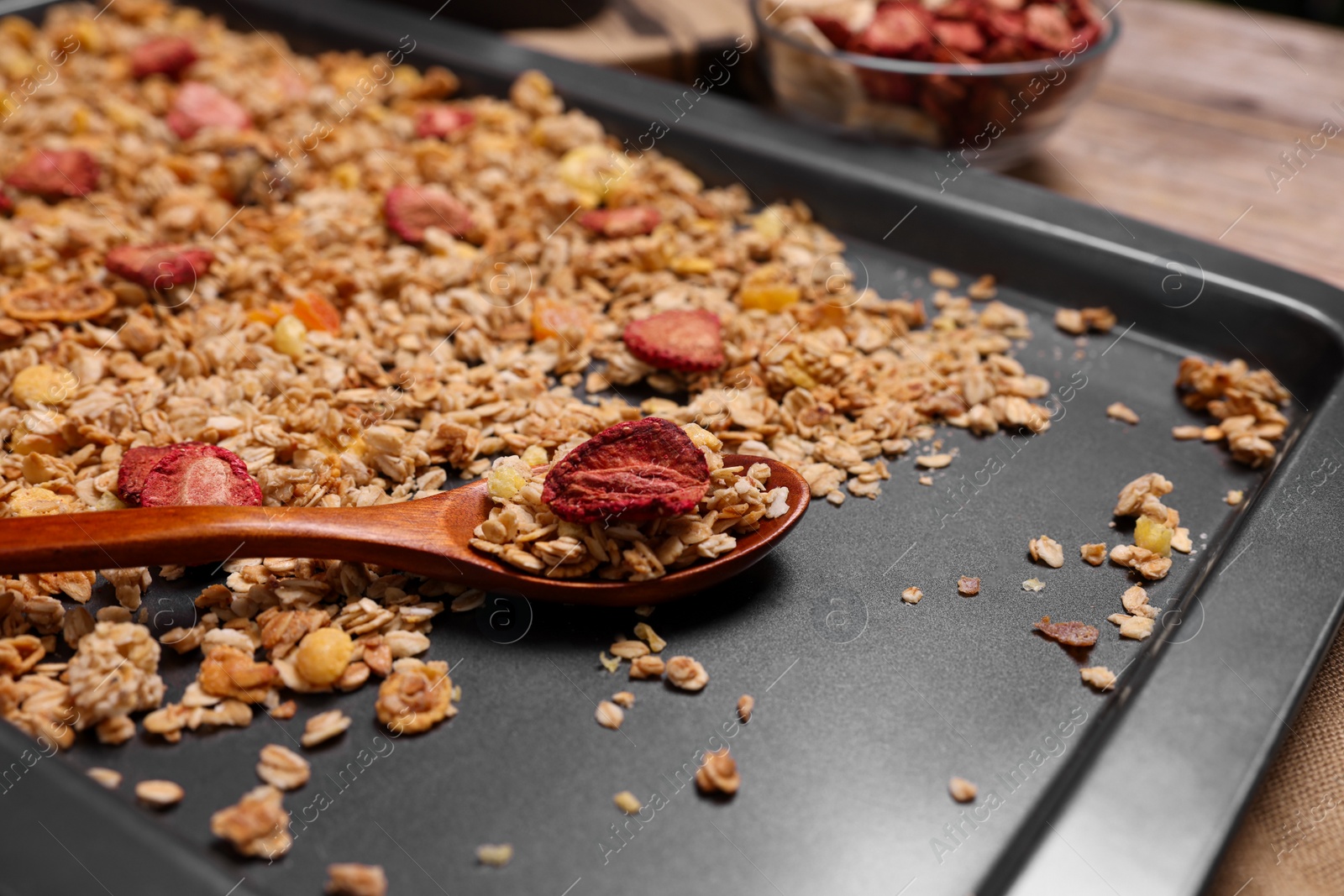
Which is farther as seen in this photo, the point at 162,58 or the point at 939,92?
the point at 162,58

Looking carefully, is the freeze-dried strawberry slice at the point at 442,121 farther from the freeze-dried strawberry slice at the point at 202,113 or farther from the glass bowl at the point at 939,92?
the glass bowl at the point at 939,92

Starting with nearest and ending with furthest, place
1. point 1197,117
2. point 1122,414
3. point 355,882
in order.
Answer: point 355,882 → point 1122,414 → point 1197,117

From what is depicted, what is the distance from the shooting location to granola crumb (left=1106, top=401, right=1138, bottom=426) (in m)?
0.78

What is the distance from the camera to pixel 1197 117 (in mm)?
1213

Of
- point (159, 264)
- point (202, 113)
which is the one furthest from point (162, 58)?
point (159, 264)

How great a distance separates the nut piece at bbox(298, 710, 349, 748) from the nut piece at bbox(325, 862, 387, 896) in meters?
0.08

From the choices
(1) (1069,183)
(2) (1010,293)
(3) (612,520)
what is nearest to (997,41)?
(1) (1069,183)

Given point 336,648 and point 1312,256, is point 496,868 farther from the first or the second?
point 1312,256

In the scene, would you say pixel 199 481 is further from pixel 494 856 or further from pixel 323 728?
pixel 494 856

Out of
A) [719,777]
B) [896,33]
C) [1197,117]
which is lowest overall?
[1197,117]

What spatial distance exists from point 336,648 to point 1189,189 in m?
0.95

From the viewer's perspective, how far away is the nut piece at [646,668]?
23.6 inches

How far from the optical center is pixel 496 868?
514 mm

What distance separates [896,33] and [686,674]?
72 centimetres
